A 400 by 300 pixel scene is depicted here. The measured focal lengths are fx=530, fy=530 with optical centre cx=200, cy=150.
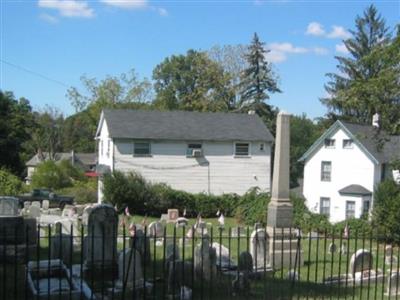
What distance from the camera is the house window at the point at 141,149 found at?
34.8 meters

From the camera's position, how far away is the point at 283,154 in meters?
15.3

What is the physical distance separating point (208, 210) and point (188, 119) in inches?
305

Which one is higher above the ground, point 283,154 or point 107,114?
point 107,114

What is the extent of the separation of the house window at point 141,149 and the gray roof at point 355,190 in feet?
43.8

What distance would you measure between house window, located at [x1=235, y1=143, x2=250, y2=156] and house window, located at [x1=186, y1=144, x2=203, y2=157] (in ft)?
8.82

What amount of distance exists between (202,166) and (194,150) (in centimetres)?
123

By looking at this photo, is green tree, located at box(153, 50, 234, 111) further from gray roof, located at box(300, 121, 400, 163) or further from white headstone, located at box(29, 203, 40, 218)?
white headstone, located at box(29, 203, 40, 218)

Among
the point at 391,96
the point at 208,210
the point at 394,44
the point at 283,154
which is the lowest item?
the point at 208,210

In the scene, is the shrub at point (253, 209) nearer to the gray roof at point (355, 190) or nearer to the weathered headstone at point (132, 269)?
the gray roof at point (355, 190)

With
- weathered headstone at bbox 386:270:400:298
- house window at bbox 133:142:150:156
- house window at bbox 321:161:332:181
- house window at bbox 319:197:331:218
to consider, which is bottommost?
house window at bbox 319:197:331:218

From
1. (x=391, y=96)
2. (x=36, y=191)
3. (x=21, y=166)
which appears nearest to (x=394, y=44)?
(x=391, y=96)

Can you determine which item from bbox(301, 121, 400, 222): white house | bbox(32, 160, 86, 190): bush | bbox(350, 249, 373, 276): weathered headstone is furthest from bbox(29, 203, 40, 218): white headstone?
bbox(32, 160, 86, 190): bush

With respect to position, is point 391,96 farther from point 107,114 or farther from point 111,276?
point 107,114

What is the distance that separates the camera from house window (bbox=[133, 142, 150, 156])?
34.8m
